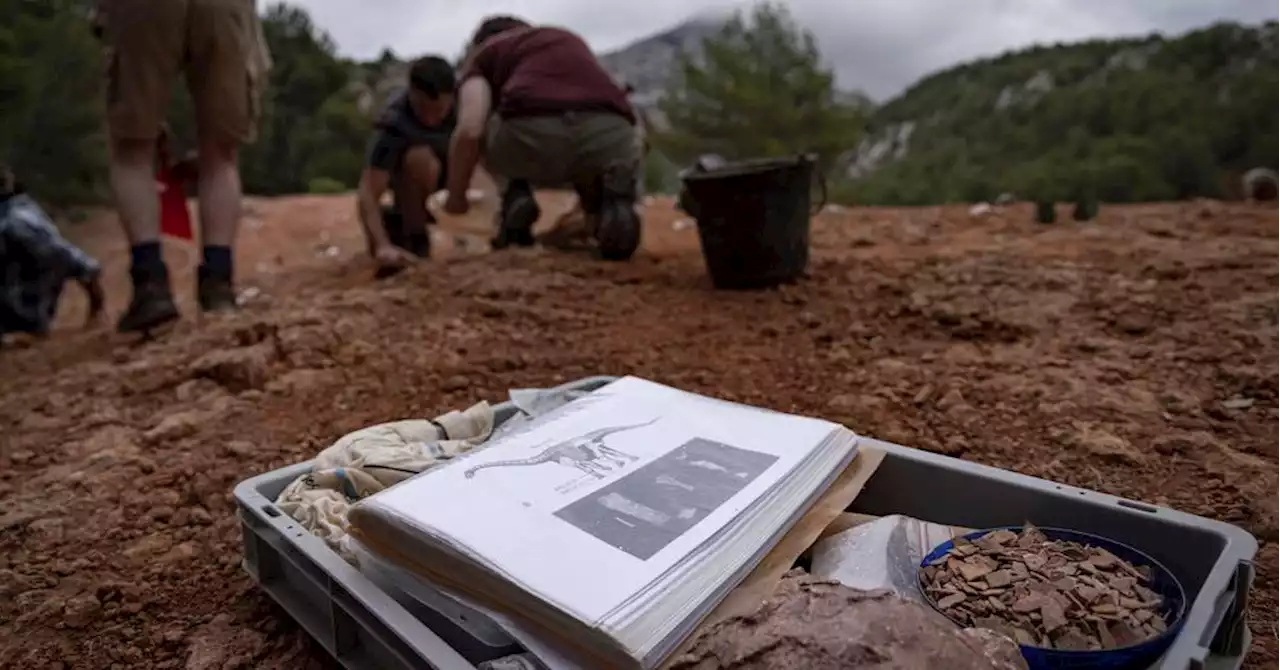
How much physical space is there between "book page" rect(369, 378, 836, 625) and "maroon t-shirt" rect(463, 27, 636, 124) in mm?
2076

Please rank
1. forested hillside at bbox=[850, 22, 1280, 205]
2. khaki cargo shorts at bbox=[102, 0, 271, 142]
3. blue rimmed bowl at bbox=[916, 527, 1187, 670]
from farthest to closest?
forested hillside at bbox=[850, 22, 1280, 205] → khaki cargo shorts at bbox=[102, 0, 271, 142] → blue rimmed bowl at bbox=[916, 527, 1187, 670]

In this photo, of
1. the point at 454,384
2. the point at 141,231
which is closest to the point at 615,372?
the point at 454,384

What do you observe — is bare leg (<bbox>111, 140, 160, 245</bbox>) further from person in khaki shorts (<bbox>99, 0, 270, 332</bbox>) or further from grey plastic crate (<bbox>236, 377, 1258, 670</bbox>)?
grey plastic crate (<bbox>236, 377, 1258, 670</bbox>)

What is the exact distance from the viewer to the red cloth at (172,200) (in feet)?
9.27

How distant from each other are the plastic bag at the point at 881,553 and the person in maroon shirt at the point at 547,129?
2.16 meters

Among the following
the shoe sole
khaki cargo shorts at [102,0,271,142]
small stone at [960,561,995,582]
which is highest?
khaki cargo shorts at [102,0,271,142]

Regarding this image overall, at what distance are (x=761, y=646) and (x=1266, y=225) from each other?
9.45 ft

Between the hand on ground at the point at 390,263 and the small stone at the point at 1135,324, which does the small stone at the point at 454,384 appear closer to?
the hand on ground at the point at 390,263

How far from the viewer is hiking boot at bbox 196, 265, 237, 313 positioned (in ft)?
8.16

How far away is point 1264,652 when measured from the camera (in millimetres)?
902

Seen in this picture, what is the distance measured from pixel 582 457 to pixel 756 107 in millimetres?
6882

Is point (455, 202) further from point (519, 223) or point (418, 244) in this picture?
point (418, 244)

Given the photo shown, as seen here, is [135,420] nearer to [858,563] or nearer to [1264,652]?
[858,563]

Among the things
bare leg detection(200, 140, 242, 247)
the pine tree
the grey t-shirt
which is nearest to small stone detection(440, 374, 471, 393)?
bare leg detection(200, 140, 242, 247)
